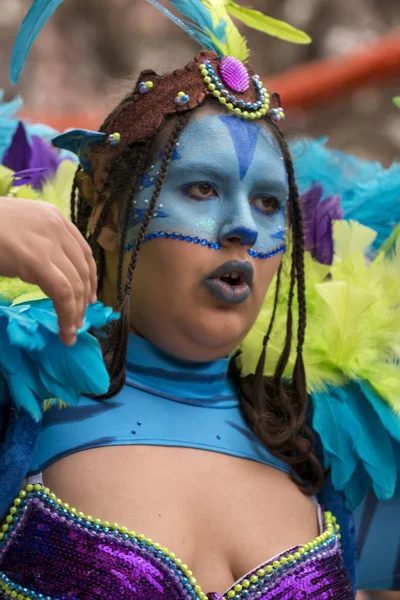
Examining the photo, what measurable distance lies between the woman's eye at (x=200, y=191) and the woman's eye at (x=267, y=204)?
8 cm

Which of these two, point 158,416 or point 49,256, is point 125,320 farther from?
point 49,256

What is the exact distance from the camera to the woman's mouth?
156 centimetres

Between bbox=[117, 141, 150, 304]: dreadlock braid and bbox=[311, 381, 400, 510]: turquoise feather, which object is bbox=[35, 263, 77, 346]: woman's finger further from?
bbox=[311, 381, 400, 510]: turquoise feather

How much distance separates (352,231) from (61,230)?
1.01 metres

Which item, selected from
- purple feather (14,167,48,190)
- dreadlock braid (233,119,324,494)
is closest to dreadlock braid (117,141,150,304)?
dreadlock braid (233,119,324,494)

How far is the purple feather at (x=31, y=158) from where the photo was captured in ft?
7.04

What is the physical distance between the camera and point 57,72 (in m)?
5.62

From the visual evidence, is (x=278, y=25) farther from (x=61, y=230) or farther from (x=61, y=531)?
(x=61, y=531)

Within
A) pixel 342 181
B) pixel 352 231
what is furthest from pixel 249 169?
pixel 342 181

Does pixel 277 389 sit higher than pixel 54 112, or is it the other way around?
pixel 277 389

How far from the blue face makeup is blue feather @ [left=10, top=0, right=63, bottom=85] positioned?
0.98 feet

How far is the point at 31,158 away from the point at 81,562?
1041 millimetres

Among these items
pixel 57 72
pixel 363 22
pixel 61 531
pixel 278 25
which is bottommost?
pixel 57 72

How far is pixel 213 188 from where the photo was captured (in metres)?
1.58
